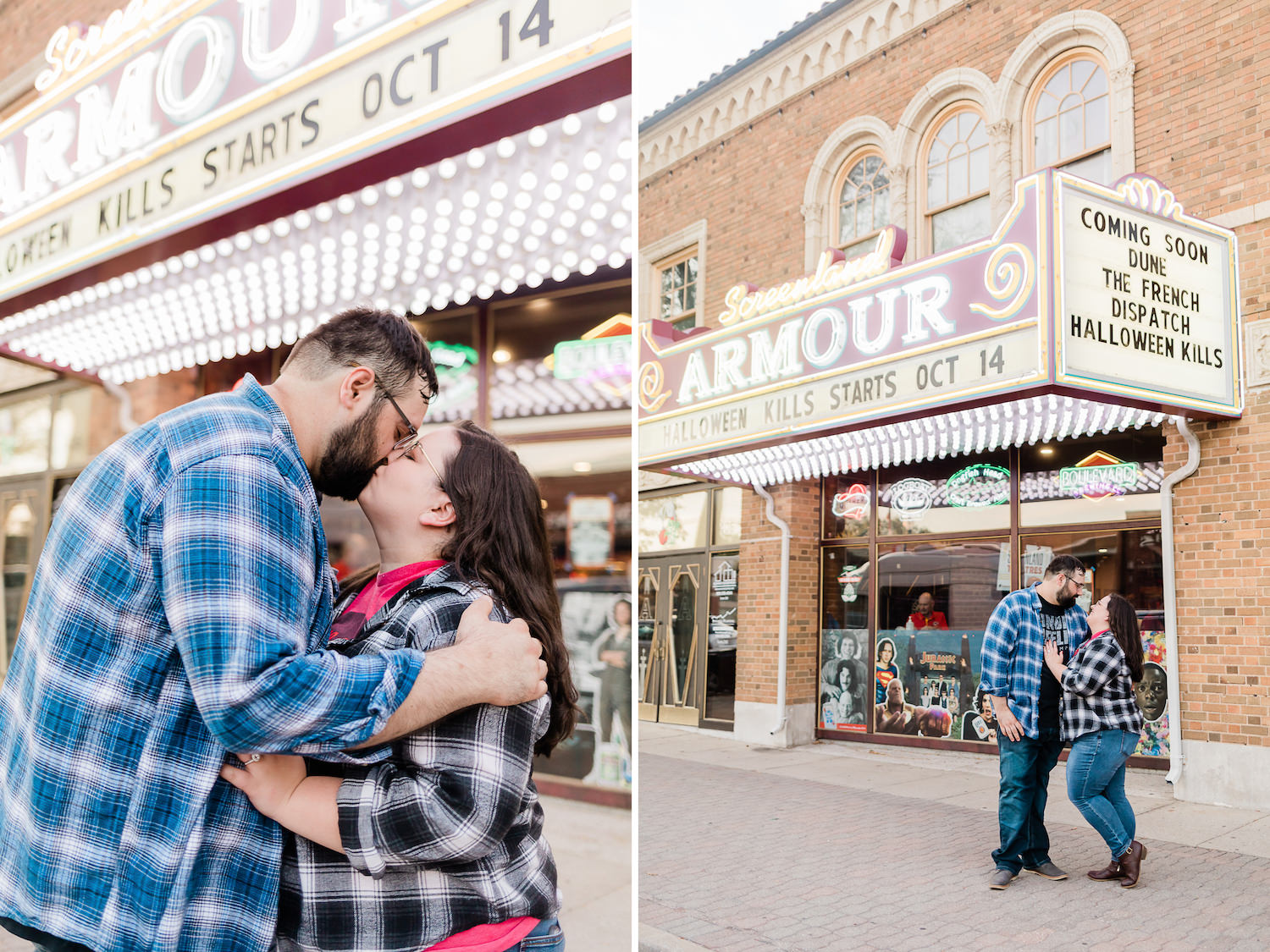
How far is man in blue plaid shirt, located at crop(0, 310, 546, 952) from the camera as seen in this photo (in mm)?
1657

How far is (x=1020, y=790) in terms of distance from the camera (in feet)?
19.2

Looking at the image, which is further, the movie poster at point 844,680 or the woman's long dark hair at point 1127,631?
the movie poster at point 844,680

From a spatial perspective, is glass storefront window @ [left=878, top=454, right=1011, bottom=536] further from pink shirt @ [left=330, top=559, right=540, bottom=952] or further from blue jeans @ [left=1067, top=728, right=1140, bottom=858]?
pink shirt @ [left=330, top=559, right=540, bottom=952]

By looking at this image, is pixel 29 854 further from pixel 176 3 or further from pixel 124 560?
pixel 176 3

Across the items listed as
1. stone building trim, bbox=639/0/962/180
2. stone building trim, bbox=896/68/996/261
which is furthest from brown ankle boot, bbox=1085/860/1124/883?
stone building trim, bbox=639/0/962/180

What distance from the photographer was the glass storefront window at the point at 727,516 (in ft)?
44.6

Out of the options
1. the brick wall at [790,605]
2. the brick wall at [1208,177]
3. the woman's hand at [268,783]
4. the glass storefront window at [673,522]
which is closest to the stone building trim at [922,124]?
the brick wall at [1208,177]

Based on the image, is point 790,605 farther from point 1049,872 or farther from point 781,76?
point 781,76

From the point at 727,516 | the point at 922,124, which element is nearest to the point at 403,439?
the point at 922,124

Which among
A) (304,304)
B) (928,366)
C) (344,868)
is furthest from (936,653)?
(344,868)

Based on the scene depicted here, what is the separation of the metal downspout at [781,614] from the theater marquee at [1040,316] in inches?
98.0

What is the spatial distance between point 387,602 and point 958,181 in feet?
35.0

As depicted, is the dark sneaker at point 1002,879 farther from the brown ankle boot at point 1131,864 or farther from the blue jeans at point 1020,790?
the brown ankle boot at point 1131,864

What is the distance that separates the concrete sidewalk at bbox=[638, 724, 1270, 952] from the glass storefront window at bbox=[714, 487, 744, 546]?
426cm
